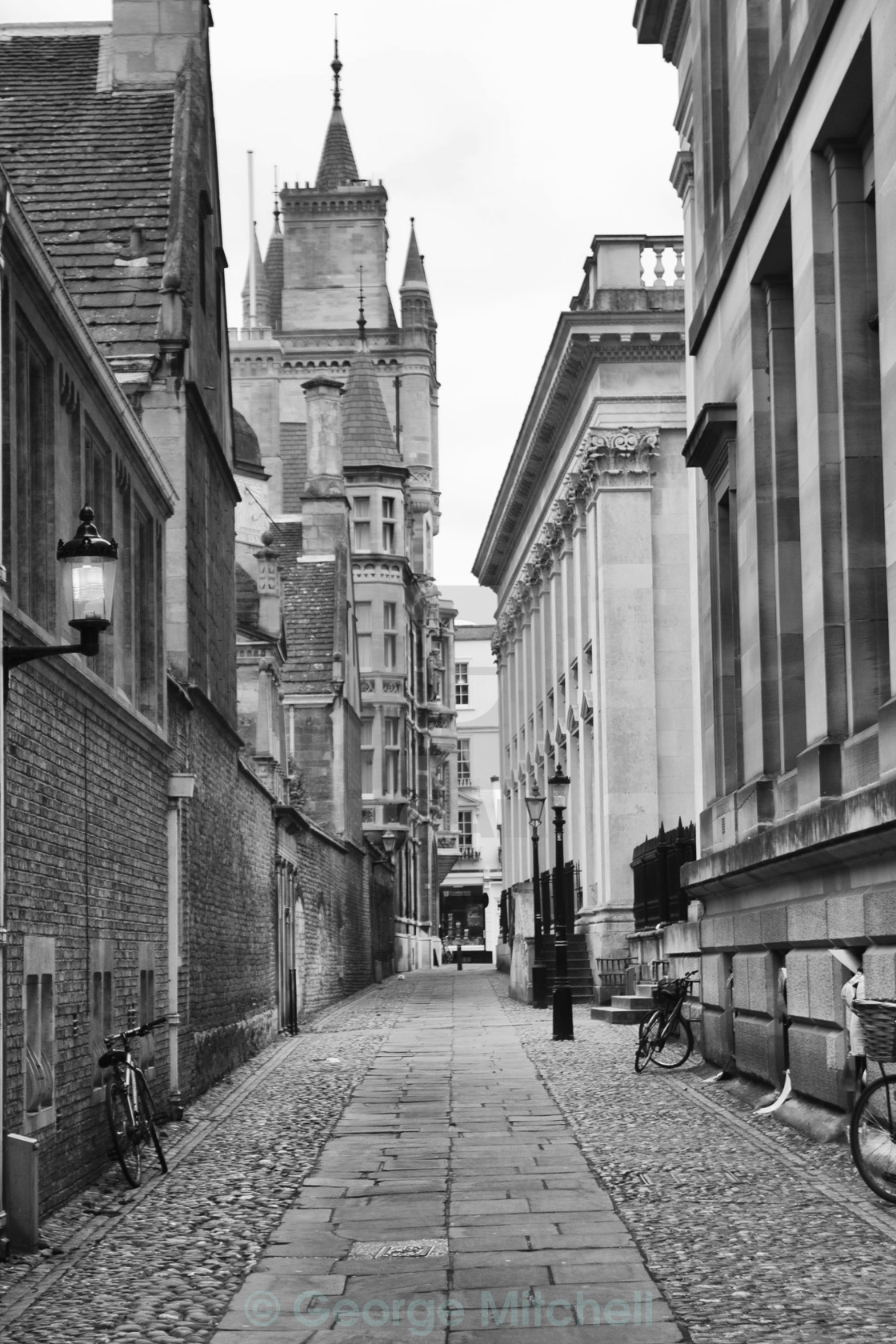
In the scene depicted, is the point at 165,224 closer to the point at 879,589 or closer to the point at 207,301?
the point at 207,301

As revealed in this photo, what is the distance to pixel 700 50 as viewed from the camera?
65.9 feet

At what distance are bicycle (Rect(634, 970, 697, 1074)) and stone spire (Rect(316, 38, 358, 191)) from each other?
252 ft

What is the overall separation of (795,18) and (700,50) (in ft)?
16.5

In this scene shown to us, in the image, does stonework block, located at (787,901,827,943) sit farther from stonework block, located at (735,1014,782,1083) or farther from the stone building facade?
the stone building facade

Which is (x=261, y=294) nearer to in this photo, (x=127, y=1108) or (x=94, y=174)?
(x=94, y=174)

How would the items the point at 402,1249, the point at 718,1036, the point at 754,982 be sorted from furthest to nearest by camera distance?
1. the point at 718,1036
2. the point at 754,982
3. the point at 402,1249

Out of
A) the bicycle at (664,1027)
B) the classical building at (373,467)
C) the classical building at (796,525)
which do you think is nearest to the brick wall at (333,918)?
the classical building at (373,467)

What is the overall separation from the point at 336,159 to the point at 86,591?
286 ft

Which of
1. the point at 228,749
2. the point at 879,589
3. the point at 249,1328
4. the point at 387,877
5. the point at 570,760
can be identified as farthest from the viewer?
the point at 387,877

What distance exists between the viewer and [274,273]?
10294 centimetres

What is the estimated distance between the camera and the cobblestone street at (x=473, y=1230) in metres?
7.34

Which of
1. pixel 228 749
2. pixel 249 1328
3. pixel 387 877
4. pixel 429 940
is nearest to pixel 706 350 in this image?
pixel 228 749

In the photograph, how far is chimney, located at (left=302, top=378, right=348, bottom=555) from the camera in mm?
49750

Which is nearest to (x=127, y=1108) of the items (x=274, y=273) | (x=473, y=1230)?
(x=473, y=1230)
